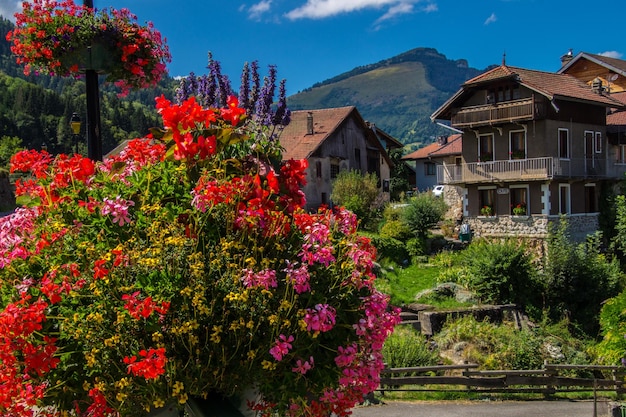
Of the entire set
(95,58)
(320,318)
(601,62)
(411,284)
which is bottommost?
(411,284)

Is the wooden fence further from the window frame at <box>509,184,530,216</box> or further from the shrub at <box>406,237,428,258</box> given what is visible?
the window frame at <box>509,184,530,216</box>

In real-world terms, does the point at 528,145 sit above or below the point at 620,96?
below

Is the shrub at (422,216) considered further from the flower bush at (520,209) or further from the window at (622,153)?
the window at (622,153)

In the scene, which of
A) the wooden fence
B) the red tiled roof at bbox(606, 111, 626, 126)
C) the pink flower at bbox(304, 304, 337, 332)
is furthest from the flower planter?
the red tiled roof at bbox(606, 111, 626, 126)

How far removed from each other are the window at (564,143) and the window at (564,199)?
160 cm

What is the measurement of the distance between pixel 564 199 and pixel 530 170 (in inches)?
106

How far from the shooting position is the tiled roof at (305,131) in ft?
136

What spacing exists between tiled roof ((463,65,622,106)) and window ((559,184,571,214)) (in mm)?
4571

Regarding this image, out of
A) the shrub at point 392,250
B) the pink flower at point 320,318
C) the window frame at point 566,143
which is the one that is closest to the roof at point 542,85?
the window frame at point 566,143

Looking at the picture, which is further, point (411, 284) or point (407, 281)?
point (407, 281)

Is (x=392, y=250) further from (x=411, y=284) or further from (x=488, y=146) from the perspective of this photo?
(x=488, y=146)

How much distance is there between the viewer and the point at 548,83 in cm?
3400

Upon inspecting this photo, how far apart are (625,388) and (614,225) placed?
67.7 ft

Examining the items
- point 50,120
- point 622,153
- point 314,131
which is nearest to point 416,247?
point 314,131
